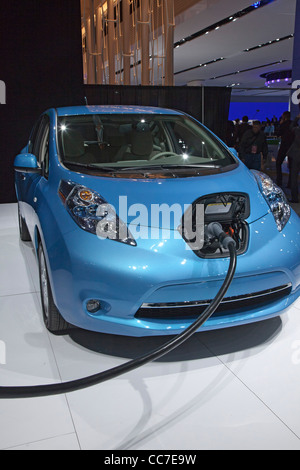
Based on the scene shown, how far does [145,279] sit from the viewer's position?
181cm

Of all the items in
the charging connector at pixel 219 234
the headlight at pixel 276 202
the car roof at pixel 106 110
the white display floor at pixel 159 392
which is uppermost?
the car roof at pixel 106 110

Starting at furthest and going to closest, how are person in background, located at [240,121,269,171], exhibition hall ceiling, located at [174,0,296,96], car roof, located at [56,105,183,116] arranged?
exhibition hall ceiling, located at [174,0,296,96], person in background, located at [240,121,269,171], car roof, located at [56,105,183,116]

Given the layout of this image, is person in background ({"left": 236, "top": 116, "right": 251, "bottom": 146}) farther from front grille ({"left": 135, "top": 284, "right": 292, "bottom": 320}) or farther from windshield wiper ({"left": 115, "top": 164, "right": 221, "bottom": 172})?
front grille ({"left": 135, "top": 284, "right": 292, "bottom": 320})

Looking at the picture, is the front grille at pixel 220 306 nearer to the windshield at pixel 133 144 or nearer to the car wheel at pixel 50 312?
the car wheel at pixel 50 312

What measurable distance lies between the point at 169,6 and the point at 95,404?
1067cm

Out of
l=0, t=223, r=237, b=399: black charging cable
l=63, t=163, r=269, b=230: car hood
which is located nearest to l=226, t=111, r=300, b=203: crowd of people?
l=63, t=163, r=269, b=230: car hood

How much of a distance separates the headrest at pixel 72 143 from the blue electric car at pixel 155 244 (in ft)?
0.08

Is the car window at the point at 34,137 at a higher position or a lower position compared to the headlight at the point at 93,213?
higher

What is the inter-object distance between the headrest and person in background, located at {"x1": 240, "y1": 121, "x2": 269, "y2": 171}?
4.90 meters

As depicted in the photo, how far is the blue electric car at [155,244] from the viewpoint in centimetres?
185

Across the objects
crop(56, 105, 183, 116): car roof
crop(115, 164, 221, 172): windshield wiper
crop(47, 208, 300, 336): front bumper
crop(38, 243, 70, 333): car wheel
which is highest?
crop(56, 105, 183, 116): car roof

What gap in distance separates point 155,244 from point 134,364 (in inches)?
21.9

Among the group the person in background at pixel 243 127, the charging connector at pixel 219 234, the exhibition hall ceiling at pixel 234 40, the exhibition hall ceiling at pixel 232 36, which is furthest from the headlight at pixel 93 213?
the person in background at pixel 243 127

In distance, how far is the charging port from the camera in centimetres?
197
